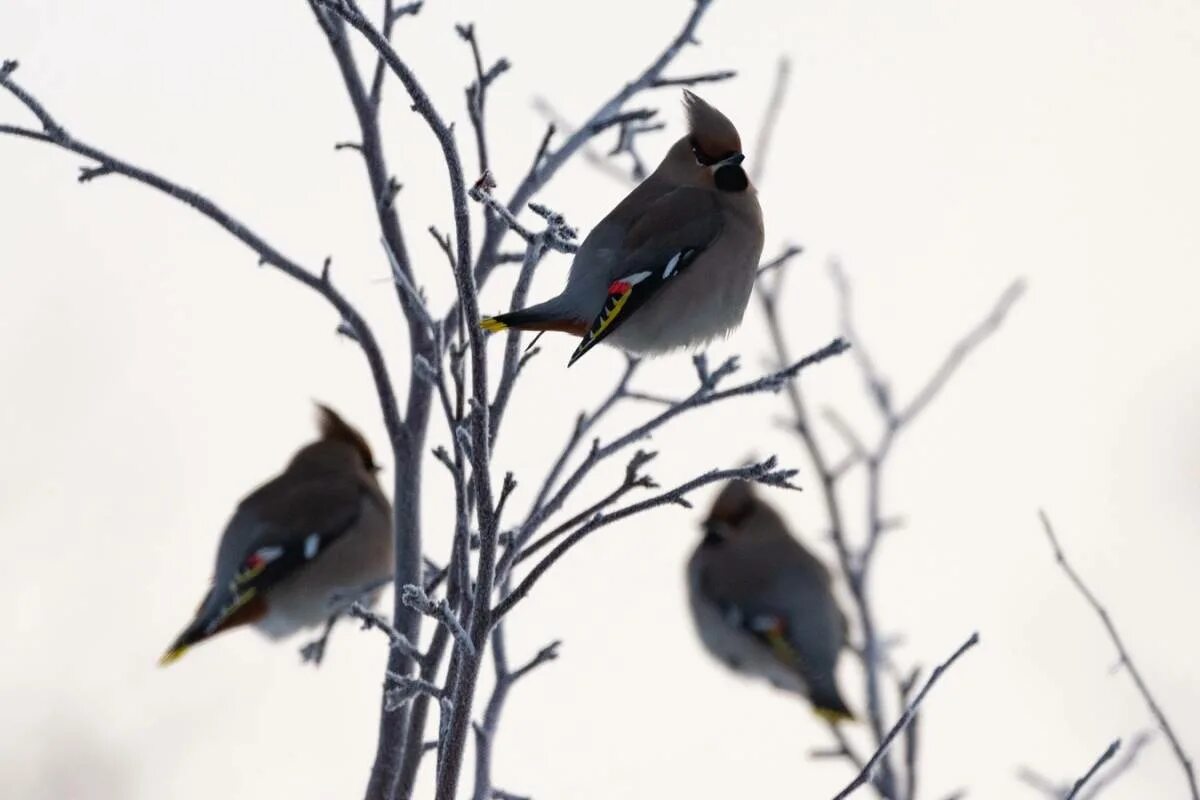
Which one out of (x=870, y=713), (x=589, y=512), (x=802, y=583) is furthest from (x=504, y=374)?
(x=802, y=583)

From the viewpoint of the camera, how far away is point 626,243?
12.9 feet

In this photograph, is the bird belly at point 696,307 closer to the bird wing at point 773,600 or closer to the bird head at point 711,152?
the bird head at point 711,152

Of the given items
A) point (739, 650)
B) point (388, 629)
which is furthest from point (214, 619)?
point (388, 629)

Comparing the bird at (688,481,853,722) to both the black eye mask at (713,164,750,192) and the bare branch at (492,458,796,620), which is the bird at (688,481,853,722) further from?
the bare branch at (492,458,796,620)

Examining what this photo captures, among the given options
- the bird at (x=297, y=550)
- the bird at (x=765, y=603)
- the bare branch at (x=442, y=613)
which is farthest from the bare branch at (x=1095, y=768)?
the bird at (x=765, y=603)

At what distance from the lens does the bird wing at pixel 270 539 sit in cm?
555

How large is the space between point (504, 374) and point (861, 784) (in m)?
0.66

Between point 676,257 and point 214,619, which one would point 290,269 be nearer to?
point 676,257

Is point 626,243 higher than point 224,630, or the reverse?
point 626,243

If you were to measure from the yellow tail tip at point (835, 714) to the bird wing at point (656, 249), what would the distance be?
97.5 inches

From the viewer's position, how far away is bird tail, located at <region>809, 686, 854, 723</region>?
6129 mm

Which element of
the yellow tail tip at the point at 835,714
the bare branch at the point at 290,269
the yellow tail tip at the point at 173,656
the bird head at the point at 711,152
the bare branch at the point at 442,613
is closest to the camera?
the bare branch at the point at 442,613

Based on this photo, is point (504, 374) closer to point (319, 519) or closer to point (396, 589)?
point (396, 589)

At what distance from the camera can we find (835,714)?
613cm
